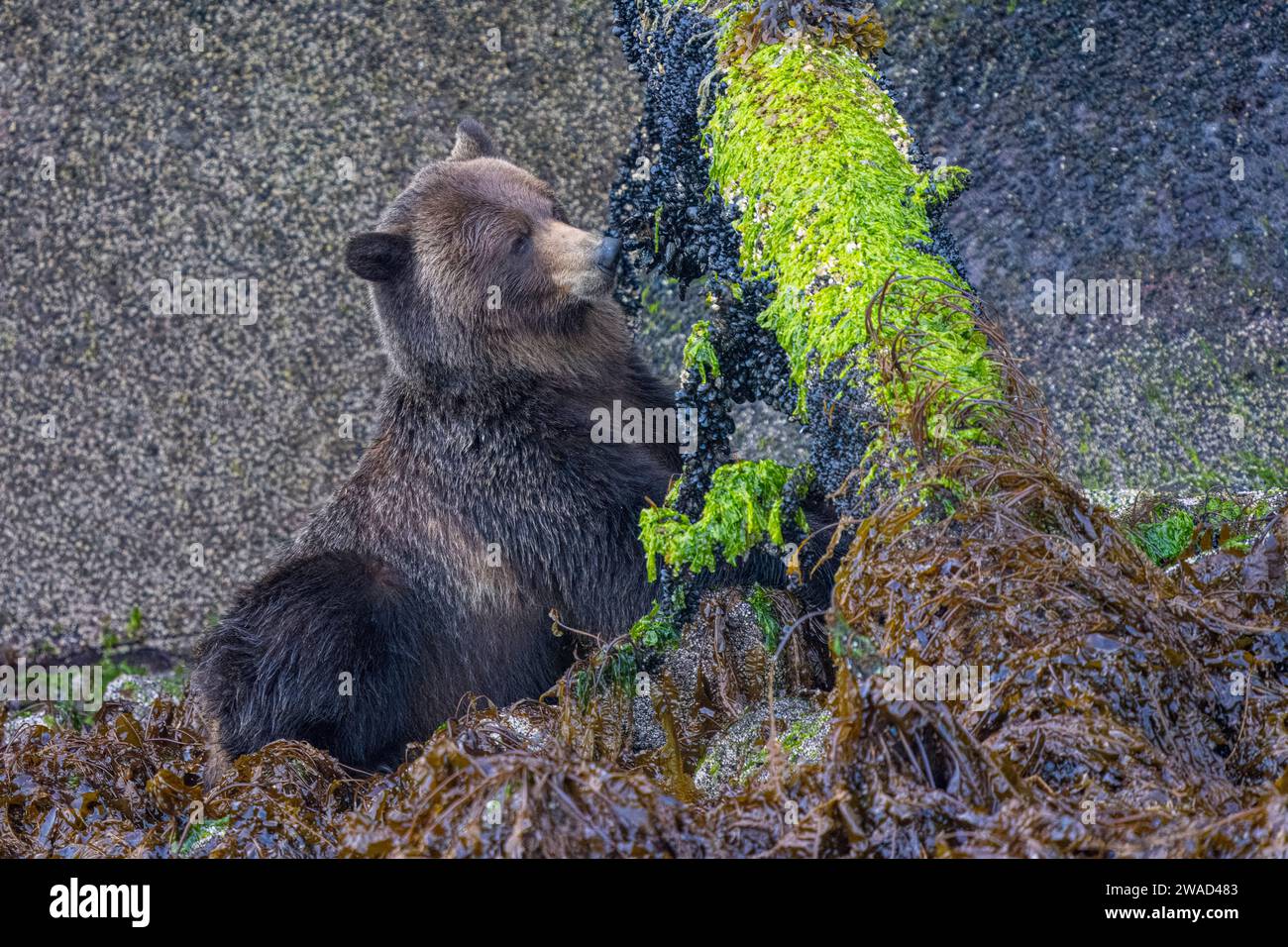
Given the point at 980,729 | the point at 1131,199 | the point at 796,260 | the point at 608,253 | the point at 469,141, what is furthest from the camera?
the point at 1131,199

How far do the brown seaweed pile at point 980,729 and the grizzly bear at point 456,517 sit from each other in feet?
3.30

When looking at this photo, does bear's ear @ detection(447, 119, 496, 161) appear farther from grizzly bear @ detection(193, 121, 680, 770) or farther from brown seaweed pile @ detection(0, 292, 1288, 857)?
brown seaweed pile @ detection(0, 292, 1288, 857)

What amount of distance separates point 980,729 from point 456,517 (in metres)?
2.59

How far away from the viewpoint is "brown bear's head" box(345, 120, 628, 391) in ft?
16.1

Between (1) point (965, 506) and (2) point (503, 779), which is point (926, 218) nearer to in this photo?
(1) point (965, 506)

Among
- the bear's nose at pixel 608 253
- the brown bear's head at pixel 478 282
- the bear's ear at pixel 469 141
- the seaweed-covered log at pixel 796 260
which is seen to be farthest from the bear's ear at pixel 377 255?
the seaweed-covered log at pixel 796 260

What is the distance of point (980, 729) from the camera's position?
2.80 meters

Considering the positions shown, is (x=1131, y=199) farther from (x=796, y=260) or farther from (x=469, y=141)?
(x=796, y=260)

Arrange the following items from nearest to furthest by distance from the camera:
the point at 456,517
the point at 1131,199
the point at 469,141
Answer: the point at 456,517 → the point at 469,141 → the point at 1131,199

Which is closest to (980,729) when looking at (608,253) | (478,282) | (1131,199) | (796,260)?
(796,260)

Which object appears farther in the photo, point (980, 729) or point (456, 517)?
point (456, 517)

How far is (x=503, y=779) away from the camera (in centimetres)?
256

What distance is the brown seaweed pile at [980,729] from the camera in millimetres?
2494
